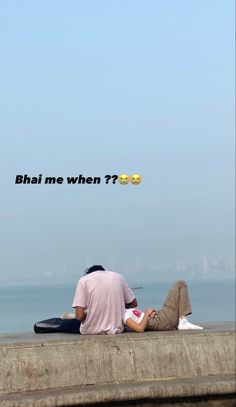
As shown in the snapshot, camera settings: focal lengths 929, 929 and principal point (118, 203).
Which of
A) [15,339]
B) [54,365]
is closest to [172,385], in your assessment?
[54,365]

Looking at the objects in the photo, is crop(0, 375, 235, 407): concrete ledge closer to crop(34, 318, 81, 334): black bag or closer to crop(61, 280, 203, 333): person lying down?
crop(61, 280, 203, 333): person lying down

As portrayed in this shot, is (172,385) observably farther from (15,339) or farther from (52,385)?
(15,339)

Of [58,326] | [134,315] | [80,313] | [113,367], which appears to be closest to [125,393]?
[113,367]

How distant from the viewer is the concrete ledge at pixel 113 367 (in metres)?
10.2

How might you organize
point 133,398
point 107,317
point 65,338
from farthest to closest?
1. point 107,317
2. point 65,338
3. point 133,398

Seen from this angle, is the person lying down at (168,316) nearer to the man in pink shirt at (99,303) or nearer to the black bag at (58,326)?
the man in pink shirt at (99,303)

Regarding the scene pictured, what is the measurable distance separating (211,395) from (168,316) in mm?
1631

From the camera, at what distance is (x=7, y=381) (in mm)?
10242

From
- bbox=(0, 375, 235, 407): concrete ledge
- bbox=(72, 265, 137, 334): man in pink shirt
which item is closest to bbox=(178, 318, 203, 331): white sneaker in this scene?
bbox=(72, 265, 137, 334): man in pink shirt

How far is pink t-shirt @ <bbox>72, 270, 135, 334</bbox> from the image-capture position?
1173cm

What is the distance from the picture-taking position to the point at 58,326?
482 inches

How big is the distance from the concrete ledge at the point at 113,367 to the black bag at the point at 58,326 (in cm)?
70

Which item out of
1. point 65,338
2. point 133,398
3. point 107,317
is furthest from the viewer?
point 107,317

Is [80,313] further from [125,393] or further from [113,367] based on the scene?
[125,393]
